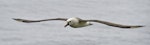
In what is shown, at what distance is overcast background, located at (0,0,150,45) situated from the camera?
26.0m

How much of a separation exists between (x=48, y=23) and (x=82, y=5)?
835 centimetres

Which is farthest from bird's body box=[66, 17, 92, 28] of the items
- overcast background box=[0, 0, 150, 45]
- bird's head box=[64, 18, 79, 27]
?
overcast background box=[0, 0, 150, 45]

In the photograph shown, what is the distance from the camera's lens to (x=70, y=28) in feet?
99.5

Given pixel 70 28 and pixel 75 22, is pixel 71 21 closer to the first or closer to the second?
pixel 75 22

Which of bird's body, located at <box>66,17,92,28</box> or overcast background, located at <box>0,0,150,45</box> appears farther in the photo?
overcast background, located at <box>0,0,150,45</box>

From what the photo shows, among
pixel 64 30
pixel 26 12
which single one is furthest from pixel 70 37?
pixel 26 12

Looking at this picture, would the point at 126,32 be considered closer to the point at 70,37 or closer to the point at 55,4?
the point at 70,37

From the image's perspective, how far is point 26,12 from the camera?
3222cm

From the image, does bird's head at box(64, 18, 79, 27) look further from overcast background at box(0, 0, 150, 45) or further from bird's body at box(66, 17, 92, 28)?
overcast background at box(0, 0, 150, 45)

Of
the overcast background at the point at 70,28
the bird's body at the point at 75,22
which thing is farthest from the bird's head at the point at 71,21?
the overcast background at the point at 70,28

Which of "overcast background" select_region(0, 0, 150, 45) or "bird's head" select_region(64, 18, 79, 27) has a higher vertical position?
"bird's head" select_region(64, 18, 79, 27)

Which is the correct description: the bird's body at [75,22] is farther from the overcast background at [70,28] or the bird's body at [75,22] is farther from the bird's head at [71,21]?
the overcast background at [70,28]

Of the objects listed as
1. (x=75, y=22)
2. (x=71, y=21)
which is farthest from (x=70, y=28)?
(x=71, y=21)

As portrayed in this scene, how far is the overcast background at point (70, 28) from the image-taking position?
2595 centimetres
